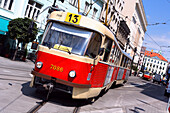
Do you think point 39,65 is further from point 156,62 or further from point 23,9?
point 156,62

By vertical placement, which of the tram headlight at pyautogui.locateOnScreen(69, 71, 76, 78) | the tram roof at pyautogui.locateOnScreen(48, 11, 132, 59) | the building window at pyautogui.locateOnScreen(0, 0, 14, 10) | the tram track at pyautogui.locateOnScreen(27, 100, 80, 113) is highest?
the building window at pyautogui.locateOnScreen(0, 0, 14, 10)

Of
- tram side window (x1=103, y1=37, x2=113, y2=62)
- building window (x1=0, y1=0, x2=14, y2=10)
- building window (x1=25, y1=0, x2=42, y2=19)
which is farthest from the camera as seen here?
building window (x1=25, y1=0, x2=42, y2=19)

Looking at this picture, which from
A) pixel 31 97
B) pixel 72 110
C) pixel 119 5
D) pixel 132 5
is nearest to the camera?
pixel 72 110

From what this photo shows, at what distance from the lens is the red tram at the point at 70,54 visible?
6.84 m

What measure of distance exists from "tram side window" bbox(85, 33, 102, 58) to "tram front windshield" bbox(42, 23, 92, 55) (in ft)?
0.55

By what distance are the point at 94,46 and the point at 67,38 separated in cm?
95

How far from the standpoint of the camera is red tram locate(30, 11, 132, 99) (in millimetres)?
6840

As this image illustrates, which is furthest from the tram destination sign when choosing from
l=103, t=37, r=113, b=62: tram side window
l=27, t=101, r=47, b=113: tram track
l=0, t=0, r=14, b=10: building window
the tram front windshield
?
l=0, t=0, r=14, b=10: building window

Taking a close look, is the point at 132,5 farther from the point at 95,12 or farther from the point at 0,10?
the point at 0,10

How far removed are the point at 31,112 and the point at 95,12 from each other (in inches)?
1139

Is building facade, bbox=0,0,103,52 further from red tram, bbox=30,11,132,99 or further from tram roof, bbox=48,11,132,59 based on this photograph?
red tram, bbox=30,11,132,99

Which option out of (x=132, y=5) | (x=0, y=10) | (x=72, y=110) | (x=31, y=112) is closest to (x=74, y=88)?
(x=72, y=110)

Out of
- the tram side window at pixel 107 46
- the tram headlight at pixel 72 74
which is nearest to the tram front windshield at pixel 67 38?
the tram headlight at pixel 72 74

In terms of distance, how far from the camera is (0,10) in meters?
19.8
